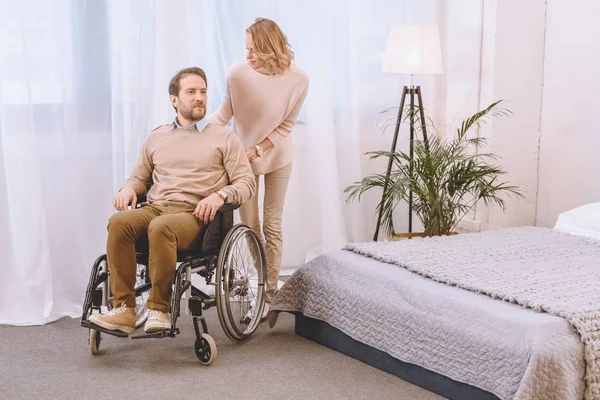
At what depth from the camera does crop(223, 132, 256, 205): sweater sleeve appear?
3426 mm

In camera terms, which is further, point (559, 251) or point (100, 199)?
point (100, 199)

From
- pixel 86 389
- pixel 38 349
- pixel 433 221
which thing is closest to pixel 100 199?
pixel 38 349

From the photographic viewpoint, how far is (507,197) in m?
4.71

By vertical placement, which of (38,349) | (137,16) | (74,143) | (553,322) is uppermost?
(137,16)

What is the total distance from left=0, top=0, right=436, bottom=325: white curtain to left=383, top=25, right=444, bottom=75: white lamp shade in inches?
15.0

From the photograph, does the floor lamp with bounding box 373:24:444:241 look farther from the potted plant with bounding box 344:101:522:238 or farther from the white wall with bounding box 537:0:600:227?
the white wall with bounding box 537:0:600:227

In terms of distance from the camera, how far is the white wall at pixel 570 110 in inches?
172

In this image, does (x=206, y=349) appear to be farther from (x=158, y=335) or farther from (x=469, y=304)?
(x=469, y=304)

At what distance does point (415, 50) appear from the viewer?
430 centimetres

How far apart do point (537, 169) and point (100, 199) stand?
227cm

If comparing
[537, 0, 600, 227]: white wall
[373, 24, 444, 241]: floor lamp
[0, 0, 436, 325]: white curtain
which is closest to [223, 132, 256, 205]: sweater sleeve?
[0, 0, 436, 325]: white curtain

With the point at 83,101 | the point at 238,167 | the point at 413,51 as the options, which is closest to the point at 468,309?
the point at 238,167

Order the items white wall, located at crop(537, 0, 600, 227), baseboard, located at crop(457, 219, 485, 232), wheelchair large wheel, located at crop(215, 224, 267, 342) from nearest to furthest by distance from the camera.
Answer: wheelchair large wheel, located at crop(215, 224, 267, 342) < white wall, located at crop(537, 0, 600, 227) < baseboard, located at crop(457, 219, 485, 232)

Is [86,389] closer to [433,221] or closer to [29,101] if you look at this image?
[29,101]
